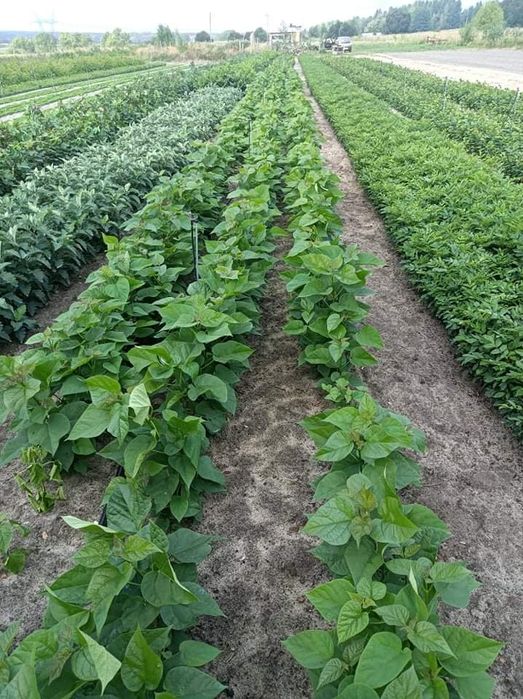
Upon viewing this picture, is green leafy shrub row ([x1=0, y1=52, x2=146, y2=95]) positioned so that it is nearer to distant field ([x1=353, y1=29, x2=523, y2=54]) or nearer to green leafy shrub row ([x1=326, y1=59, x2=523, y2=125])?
green leafy shrub row ([x1=326, y1=59, x2=523, y2=125])

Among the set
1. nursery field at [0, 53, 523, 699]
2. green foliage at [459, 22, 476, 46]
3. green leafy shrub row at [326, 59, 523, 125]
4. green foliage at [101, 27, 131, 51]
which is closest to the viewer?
nursery field at [0, 53, 523, 699]

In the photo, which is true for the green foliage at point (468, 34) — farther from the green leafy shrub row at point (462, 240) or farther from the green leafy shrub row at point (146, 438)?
the green leafy shrub row at point (146, 438)

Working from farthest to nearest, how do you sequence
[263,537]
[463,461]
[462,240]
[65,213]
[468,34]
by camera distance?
[468,34]
[65,213]
[462,240]
[463,461]
[263,537]

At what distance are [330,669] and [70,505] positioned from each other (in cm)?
177

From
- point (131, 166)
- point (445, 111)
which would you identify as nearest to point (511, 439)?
point (131, 166)

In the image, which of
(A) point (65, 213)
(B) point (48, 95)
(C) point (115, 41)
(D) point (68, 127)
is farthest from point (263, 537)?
(C) point (115, 41)

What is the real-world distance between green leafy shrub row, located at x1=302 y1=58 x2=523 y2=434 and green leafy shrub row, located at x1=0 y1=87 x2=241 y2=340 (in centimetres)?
314

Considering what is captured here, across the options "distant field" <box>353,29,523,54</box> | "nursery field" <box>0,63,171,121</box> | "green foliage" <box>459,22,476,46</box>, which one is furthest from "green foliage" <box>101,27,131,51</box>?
"green foliage" <box>459,22,476,46</box>

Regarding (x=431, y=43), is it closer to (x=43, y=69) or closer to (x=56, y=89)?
(x=43, y=69)

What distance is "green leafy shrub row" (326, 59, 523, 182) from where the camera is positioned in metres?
8.66

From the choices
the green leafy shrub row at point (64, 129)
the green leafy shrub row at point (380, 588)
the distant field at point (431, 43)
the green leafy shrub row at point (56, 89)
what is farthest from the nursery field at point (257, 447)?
the distant field at point (431, 43)

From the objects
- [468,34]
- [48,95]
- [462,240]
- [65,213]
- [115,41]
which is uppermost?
[468,34]

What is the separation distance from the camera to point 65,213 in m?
5.14

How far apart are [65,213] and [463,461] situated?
4498 millimetres
